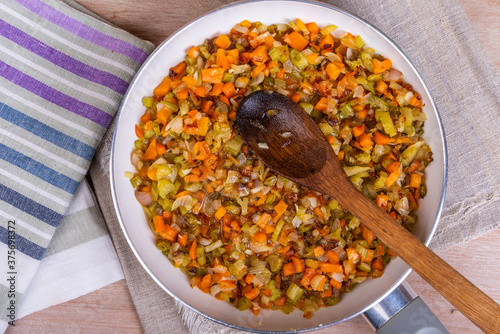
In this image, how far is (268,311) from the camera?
2.43 meters

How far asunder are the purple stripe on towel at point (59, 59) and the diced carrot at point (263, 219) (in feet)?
4.03

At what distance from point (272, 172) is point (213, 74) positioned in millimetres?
645

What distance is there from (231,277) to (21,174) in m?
1.46

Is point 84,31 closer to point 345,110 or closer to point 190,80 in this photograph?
point 190,80

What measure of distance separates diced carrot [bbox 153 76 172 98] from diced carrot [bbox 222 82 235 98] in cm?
33

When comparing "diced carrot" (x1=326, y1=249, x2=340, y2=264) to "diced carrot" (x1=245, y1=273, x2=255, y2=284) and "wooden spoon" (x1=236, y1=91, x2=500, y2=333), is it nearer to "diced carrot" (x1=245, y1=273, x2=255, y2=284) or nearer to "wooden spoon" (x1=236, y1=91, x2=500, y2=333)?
"wooden spoon" (x1=236, y1=91, x2=500, y2=333)

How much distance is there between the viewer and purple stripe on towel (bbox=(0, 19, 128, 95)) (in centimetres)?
266

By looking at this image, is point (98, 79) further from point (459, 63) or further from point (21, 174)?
point (459, 63)

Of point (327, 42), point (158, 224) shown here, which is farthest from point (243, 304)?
point (327, 42)

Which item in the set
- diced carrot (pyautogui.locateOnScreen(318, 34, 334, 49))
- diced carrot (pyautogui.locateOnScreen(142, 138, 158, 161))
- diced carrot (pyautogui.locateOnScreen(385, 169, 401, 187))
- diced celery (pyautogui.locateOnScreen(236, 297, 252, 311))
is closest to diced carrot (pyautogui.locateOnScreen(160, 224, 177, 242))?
diced carrot (pyautogui.locateOnScreen(142, 138, 158, 161))

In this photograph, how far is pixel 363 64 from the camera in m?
2.39

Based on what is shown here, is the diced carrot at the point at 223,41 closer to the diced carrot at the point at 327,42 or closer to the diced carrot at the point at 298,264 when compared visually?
the diced carrot at the point at 327,42

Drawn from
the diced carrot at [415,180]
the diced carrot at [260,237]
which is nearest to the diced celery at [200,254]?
the diced carrot at [260,237]

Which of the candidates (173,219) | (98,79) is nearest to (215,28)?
(98,79)
